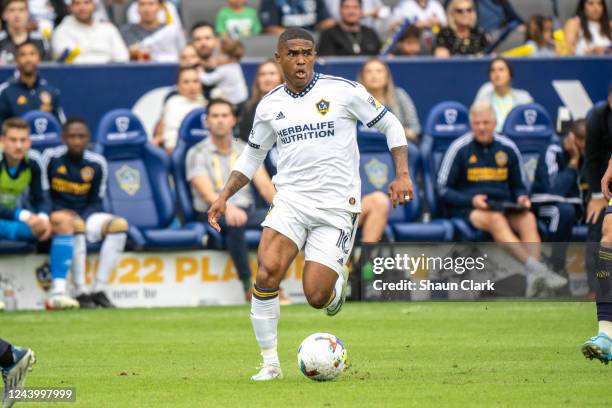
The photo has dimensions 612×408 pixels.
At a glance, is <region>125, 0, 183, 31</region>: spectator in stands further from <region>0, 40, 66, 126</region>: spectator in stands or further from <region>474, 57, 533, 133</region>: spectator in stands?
<region>474, 57, 533, 133</region>: spectator in stands

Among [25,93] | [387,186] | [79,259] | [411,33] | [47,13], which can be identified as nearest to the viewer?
[79,259]

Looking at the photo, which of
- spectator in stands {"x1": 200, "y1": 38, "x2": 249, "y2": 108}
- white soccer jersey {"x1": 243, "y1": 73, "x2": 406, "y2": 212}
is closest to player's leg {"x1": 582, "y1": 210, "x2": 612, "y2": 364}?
white soccer jersey {"x1": 243, "y1": 73, "x2": 406, "y2": 212}

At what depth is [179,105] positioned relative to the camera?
17.0m

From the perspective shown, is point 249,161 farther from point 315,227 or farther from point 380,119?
point 380,119

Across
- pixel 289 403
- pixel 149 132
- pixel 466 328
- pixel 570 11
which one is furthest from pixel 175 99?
pixel 289 403

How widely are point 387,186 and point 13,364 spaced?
9.70m

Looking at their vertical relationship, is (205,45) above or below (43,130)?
above

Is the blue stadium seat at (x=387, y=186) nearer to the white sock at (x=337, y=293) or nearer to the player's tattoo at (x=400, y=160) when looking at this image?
the white sock at (x=337, y=293)

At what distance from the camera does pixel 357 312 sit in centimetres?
1464

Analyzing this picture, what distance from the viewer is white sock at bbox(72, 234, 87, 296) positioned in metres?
15.4

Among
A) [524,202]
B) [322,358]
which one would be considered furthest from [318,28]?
[322,358]

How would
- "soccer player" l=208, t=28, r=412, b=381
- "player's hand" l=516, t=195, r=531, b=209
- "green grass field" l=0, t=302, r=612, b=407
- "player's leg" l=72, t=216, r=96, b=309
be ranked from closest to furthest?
"green grass field" l=0, t=302, r=612, b=407 → "soccer player" l=208, t=28, r=412, b=381 → "player's leg" l=72, t=216, r=96, b=309 → "player's hand" l=516, t=195, r=531, b=209

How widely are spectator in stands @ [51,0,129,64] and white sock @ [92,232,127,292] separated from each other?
298 centimetres

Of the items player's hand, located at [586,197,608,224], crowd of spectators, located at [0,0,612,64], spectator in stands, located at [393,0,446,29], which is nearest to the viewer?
player's hand, located at [586,197,608,224]
